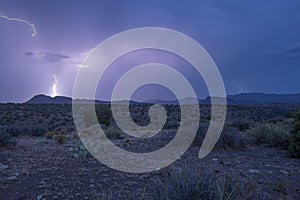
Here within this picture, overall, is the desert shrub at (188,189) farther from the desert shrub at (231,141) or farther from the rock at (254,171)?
the desert shrub at (231,141)

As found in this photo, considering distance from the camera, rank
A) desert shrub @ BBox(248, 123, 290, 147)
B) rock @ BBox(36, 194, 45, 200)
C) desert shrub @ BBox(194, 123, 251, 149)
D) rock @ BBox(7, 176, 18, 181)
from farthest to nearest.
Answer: desert shrub @ BBox(248, 123, 290, 147), desert shrub @ BBox(194, 123, 251, 149), rock @ BBox(7, 176, 18, 181), rock @ BBox(36, 194, 45, 200)

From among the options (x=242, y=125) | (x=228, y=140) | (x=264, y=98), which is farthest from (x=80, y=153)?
(x=264, y=98)

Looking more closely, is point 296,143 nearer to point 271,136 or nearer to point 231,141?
point 271,136

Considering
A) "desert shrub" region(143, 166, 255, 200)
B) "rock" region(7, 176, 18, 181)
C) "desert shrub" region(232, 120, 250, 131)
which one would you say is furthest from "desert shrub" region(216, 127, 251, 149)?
"desert shrub" region(232, 120, 250, 131)

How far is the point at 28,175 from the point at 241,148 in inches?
266

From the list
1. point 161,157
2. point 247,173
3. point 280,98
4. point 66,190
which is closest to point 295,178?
point 247,173

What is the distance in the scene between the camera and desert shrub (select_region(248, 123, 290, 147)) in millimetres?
10695

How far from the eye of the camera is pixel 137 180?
6312 mm

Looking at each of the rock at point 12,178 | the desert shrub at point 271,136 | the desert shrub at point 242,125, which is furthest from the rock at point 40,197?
the desert shrub at point 242,125

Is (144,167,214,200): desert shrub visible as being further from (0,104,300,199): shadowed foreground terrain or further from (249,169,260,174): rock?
(249,169,260,174): rock

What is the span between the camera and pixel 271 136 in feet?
36.2

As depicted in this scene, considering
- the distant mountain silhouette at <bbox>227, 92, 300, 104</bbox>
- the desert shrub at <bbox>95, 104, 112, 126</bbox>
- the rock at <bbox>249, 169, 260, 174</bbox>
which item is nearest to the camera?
the rock at <bbox>249, 169, 260, 174</bbox>

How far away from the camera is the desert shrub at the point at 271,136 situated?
35.1 ft

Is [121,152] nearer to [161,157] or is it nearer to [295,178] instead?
[161,157]
